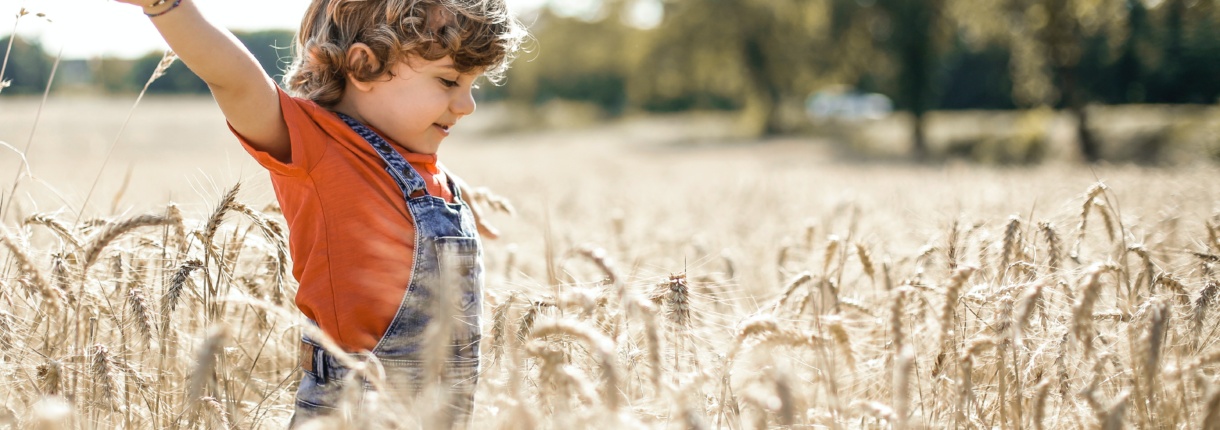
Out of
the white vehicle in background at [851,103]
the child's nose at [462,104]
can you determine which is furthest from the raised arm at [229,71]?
the white vehicle in background at [851,103]

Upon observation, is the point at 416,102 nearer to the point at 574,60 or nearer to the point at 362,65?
the point at 362,65

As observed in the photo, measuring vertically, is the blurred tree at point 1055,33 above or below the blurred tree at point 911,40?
below

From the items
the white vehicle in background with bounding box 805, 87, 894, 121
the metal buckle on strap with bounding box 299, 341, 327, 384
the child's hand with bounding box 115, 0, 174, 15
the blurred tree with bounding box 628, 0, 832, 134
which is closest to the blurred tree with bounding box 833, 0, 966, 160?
the blurred tree with bounding box 628, 0, 832, 134

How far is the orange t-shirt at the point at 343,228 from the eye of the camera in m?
1.73

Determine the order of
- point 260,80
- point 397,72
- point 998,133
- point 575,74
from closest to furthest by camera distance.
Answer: point 260,80
point 397,72
point 998,133
point 575,74

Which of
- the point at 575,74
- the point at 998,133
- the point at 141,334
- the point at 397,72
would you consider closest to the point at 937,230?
the point at 397,72

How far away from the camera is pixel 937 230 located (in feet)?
9.32

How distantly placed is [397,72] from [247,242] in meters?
0.61

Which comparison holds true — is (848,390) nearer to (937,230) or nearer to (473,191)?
(937,230)

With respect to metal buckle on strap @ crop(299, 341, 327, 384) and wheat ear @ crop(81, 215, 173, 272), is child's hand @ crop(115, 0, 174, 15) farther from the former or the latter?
metal buckle on strap @ crop(299, 341, 327, 384)

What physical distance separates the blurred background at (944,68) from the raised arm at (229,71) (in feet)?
1.73

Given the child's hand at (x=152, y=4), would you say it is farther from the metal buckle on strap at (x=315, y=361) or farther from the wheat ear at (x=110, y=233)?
the metal buckle on strap at (x=315, y=361)

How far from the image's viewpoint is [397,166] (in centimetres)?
184

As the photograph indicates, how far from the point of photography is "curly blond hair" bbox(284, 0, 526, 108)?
1.89 metres
